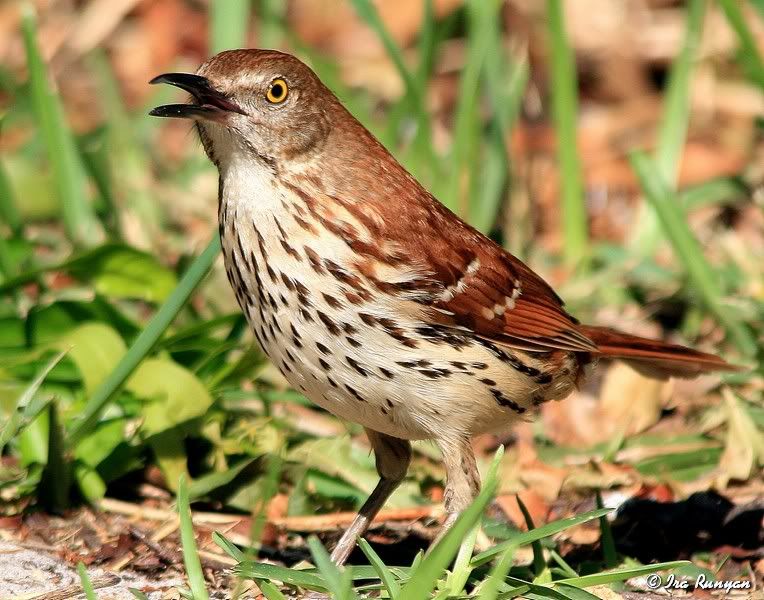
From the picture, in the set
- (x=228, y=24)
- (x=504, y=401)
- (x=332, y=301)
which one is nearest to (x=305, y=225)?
(x=332, y=301)

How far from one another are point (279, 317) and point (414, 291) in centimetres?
39

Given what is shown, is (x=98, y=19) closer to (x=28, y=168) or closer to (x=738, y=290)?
(x=28, y=168)

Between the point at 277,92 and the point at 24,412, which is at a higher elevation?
the point at 277,92

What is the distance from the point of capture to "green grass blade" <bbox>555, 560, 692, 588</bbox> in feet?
10.6

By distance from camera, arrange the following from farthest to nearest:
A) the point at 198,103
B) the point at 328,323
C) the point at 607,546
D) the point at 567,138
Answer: the point at 567,138
the point at 607,546
the point at 198,103
the point at 328,323

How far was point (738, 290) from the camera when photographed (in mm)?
5648

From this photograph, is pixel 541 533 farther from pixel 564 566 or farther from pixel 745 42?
pixel 745 42

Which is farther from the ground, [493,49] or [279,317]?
[493,49]

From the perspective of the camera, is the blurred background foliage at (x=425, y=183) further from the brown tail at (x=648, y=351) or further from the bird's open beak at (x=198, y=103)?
the bird's open beak at (x=198, y=103)

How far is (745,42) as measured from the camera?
5.42 meters

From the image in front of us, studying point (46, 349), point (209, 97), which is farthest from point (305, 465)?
point (209, 97)

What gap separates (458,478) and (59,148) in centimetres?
260

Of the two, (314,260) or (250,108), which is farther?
(250,108)

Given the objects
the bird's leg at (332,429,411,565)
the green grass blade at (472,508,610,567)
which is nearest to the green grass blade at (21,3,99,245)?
the bird's leg at (332,429,411,565)
